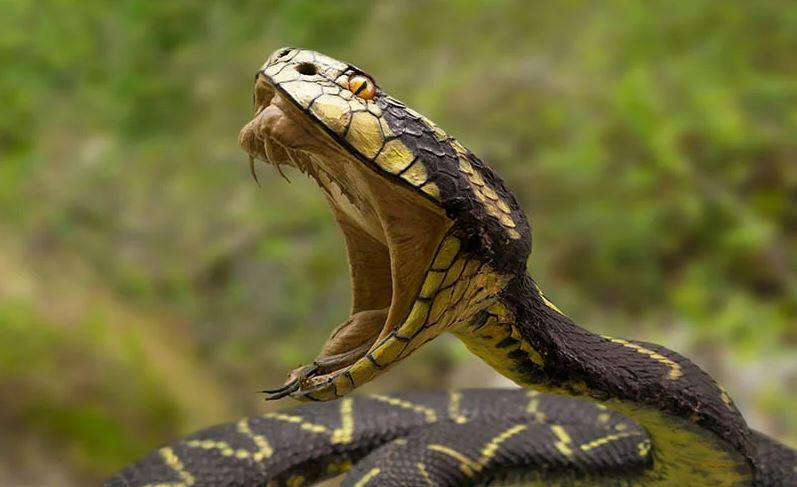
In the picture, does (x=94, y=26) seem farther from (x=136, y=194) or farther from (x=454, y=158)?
(x=454, y=158)

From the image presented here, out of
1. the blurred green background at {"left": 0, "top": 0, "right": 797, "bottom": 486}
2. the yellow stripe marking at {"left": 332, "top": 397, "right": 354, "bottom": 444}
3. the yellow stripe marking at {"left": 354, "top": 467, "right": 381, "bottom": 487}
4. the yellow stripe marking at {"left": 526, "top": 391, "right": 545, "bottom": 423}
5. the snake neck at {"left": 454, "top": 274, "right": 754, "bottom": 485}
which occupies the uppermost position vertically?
the blurred green background at {"left": 0, "top": 0, "right": 797, "bottom": 486}

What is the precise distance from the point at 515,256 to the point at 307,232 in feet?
10.0

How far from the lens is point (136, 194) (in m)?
4.51

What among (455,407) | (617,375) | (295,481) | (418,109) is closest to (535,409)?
(455,407)

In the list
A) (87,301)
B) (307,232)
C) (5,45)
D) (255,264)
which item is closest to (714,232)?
(307,232)

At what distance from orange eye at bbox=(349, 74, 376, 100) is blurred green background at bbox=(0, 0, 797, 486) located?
2.93 metres

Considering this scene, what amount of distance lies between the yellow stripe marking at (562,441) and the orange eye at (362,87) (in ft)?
4.21

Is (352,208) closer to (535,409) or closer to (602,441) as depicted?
(602,441)

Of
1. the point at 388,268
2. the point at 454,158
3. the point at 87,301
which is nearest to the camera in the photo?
the point at 454,158

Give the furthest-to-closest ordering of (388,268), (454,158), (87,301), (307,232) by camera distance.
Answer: (307,232) < (87,301) < (388,268) < (454,158)

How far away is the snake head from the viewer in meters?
1.17

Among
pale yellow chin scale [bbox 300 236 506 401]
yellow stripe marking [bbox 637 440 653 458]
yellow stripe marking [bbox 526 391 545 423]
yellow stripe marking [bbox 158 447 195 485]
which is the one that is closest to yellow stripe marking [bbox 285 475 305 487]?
yellow stripe marking [bbox 158 447 195 485]

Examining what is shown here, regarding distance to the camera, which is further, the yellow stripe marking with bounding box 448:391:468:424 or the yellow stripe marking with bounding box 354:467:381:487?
the yellow stripe marking with bounding box 448:391:468:424

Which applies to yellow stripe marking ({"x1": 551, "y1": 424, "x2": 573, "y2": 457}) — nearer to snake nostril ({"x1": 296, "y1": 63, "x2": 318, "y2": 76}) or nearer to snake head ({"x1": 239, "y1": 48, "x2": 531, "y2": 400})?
snake head ({"x1": 239, "y1": 48, "x2": 531, "y2": 400})
